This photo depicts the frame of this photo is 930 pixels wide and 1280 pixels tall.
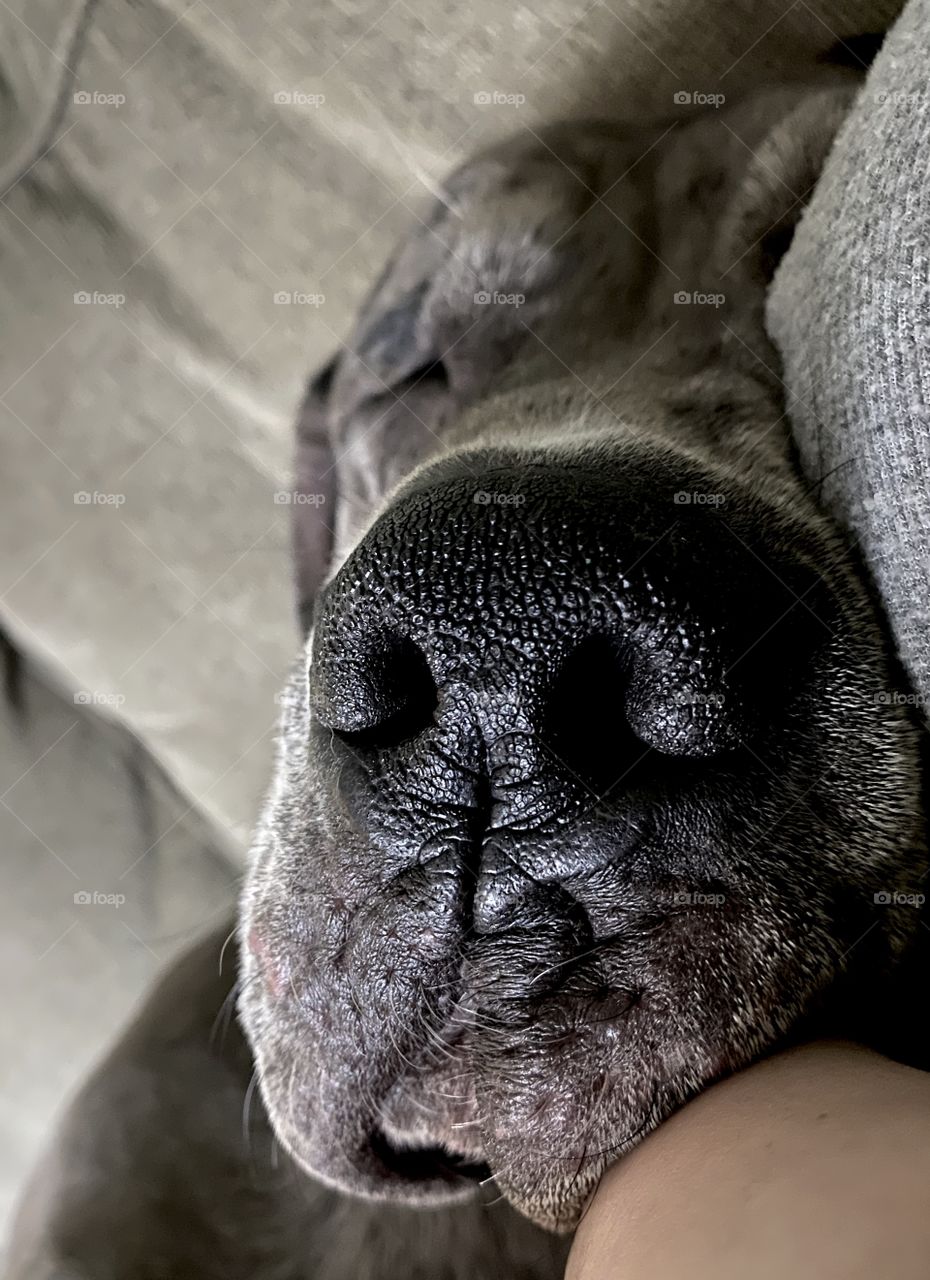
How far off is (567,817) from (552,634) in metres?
0.12

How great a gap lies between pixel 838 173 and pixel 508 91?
2.46ft

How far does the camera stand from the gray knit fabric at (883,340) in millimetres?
729

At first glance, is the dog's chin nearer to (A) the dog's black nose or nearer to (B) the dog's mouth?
(B) the dog's mouth

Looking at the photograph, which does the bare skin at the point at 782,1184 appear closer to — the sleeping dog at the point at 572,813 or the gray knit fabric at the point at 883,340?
the sleeping dog at the point at 572,813

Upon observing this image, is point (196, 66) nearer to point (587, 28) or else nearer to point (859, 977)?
point (587, 28)

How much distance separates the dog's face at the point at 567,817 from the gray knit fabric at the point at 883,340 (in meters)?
0.03

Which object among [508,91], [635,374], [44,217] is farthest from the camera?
[44,217]

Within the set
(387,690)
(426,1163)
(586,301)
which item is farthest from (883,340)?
(426,1163)

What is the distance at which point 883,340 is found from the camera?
2.46 ft

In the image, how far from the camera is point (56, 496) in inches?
74.5

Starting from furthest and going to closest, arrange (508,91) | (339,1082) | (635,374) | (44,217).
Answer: (44,217), (508,91), (635,374), (339,1082)

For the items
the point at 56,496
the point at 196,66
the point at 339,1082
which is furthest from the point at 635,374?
the point at 56,496

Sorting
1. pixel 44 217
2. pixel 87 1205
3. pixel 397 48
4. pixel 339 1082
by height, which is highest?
pixel 44 217

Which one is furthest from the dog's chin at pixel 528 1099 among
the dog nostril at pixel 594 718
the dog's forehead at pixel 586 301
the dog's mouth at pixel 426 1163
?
the dog's forehead at pixel 586 301
